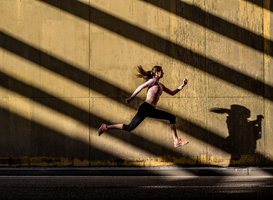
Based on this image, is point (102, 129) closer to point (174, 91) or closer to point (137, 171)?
point (137, 171)

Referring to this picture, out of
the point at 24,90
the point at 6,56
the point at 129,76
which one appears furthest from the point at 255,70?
the point at 6,56

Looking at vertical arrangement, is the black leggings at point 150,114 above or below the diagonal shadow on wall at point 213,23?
below

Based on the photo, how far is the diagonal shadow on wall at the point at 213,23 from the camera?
26.4 feet

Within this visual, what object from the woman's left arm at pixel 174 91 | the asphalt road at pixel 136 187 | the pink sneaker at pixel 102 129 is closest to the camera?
the asphalt road at pixel 136 187

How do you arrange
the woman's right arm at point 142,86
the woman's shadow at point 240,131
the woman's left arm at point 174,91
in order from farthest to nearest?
1. the woman's shadow at point 240,131
2. the woman's left arm at point 174,91
3. the woman's right arm at point 142,86

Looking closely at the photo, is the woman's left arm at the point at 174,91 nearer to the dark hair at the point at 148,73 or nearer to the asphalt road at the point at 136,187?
the dark hair at the point at 148,73

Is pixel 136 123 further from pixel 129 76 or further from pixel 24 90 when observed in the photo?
pixel 24 90

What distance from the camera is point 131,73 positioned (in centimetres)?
802

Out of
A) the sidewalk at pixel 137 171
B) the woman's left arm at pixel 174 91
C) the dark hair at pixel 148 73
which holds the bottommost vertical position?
the sidewalk at pixel 137 171

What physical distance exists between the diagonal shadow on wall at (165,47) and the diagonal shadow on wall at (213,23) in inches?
34.2

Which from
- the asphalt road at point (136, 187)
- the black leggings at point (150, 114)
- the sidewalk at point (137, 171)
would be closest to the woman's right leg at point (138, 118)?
the black leggings at point (150, 114)

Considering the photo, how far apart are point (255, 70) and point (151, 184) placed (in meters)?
4.53

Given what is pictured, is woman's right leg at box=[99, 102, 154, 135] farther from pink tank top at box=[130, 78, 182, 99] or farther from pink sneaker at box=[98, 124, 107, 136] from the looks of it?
pink tank top at box=[130, 78, 182, 99]

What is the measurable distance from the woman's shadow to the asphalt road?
1.09 metres
